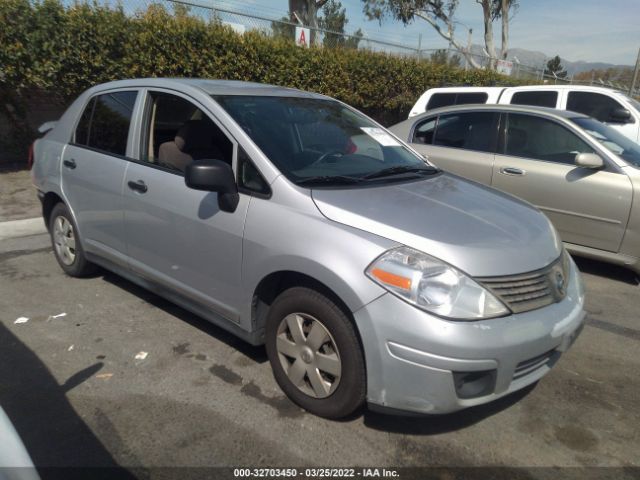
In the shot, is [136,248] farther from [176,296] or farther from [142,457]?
[142,457]

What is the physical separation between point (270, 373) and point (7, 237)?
431 centimetres

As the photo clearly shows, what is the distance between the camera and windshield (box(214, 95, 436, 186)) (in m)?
2.90

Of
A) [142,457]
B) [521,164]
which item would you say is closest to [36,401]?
[142,457]

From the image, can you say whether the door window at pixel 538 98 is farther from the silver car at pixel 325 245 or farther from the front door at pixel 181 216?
the front door at pixel 181 216

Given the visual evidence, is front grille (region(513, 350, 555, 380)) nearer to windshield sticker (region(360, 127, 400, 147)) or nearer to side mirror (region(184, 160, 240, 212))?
side mirror (region(184, 160, 240, 212))

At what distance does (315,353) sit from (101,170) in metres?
2.33

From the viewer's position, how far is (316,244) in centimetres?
245

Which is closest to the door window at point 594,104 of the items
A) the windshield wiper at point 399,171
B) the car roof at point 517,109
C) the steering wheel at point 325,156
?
the car roof at point 517,109

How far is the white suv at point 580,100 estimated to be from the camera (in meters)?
8.27

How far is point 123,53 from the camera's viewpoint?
8.40 metres

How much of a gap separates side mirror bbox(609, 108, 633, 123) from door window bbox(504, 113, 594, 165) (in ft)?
13.2

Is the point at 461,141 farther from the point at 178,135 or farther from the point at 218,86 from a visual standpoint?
the point at 178,135

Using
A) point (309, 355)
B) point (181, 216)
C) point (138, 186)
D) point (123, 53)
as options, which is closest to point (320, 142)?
point (181, 216)

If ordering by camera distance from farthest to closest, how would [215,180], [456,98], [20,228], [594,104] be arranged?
1. [456,98]
2. [594,104]
3. [20,228]
4. [215,180]
